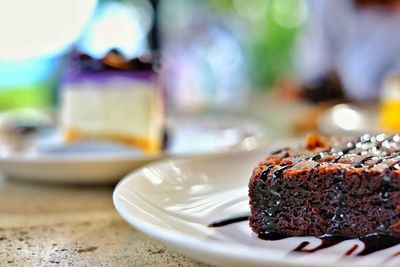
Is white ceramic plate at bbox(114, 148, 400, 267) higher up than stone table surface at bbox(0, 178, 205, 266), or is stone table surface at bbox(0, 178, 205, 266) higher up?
white ceramic plate at bbox(114, 148, 400, 267)

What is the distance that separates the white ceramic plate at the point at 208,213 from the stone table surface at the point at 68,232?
0.25 ft

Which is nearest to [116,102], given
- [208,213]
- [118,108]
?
[118,108]

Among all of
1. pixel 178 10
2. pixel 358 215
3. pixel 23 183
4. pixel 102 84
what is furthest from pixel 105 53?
pixel 178 10

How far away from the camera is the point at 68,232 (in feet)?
4.02

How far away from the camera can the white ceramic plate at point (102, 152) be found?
153cm

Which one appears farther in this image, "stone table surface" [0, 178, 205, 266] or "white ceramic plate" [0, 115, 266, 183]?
"white ceramic plate" [0, 115, 266, 183]

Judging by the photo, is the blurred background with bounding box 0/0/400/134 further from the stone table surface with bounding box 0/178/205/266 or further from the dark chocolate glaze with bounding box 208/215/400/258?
the dark chocolate glaze with bounding box 208/215/400/258

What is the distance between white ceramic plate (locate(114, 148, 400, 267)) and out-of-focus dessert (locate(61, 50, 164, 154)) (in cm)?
51

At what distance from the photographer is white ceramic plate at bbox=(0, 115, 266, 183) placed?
1.53 m

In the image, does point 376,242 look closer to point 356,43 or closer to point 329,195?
point 329,195

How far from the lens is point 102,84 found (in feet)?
6.47

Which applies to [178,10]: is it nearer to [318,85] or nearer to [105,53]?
[318,85]

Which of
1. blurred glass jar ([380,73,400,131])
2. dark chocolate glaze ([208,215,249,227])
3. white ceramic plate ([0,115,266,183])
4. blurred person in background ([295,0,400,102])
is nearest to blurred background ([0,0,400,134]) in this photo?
blurred person in background ([295,0,400,102])

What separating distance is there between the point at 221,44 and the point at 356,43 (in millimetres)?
1634
